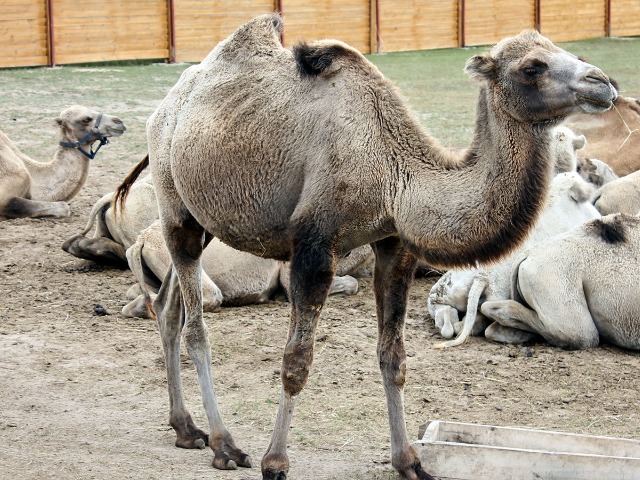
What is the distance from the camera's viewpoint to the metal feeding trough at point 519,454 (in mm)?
5582

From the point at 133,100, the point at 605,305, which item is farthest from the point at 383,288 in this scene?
the point at 133,100

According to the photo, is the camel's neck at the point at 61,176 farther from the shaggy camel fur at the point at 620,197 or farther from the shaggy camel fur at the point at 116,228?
the shaggy camel fur at the point at 620,197

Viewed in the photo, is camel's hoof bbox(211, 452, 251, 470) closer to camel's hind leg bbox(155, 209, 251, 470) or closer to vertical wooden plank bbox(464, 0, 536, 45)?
camel's hind leg bbox(155, 209, 251, 470)

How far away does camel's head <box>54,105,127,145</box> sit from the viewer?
13.2 m

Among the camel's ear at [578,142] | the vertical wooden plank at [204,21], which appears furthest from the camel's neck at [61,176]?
the vertical wooden plank at [204,21]

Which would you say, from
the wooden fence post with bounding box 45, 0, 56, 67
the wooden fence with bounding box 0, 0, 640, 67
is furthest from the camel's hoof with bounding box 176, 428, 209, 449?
the wooden fence post with bounding box 45, 0, 56, 67

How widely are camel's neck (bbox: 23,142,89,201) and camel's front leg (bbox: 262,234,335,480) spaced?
776 cm

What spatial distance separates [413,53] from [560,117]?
24.0 m

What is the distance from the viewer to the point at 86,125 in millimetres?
13336

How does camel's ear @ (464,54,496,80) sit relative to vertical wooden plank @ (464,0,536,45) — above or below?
above

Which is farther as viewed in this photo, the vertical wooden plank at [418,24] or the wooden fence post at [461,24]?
the wooden fence post at [461,24]

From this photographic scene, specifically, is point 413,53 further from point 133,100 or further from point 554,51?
point 554,51

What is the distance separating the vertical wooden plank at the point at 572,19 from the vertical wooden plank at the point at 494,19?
0.51m

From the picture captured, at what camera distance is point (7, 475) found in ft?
19.6
